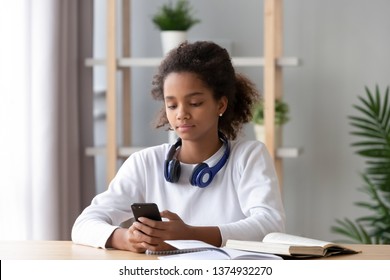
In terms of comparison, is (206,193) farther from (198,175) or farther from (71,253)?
(71,253)

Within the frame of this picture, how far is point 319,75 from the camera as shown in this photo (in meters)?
4.11

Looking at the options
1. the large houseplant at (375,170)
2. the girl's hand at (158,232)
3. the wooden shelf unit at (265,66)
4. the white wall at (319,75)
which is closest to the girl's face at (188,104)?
the girl's hand at (158,232)

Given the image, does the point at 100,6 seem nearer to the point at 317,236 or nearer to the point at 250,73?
the point at 250,73

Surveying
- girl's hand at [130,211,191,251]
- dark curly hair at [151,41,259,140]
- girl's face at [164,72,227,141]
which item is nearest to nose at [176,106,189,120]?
girl's face at [164,72,227,141]

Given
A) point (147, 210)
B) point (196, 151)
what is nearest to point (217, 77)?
point (196, 151)

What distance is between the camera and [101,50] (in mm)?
4250

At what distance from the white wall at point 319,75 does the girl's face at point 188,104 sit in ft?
6.68

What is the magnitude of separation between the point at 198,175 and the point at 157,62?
1757mm

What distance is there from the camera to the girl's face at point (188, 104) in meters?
2.05

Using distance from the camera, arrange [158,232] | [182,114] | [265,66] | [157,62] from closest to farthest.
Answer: [158,232]
[182,114]
[265,66]
[157,62]

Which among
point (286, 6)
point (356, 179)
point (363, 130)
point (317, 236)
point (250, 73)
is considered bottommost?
point (317, 236)

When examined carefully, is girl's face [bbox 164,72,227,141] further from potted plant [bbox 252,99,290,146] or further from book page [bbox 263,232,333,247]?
potted plant [bbox 252,99,290,146]
